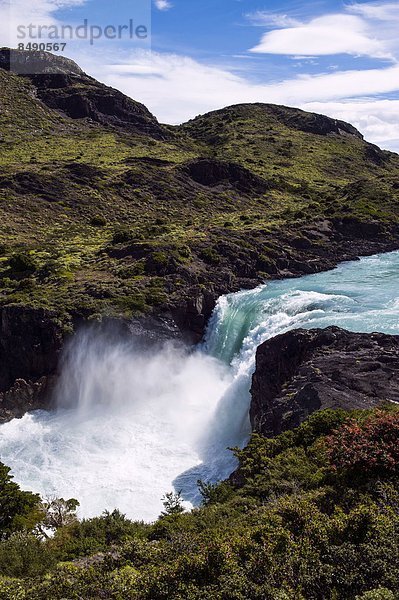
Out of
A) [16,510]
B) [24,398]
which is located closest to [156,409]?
[24,398]

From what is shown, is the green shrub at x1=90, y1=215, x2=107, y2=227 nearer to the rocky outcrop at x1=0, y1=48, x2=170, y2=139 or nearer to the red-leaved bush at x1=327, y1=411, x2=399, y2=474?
the red-leaved bush at x1=327, y1=411, x2=399, y2=474

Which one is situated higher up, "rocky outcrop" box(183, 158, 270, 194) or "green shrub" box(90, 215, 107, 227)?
"rocky outcrop" box(183, 158, 270, 194)

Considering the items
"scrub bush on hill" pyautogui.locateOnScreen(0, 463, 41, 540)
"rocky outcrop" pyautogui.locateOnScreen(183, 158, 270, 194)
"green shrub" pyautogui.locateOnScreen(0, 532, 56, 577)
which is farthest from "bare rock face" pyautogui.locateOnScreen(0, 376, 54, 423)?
"rocky outcrop" pyautogui.locateOnScreen(183, 158, 270, 194)

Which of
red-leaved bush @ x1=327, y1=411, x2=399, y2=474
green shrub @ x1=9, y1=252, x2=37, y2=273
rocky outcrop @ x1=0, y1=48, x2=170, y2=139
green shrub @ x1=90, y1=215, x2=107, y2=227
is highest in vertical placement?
rocky outcrop @ x1=0, y1=48, x2=170, y2=139

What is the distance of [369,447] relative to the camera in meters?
13.9

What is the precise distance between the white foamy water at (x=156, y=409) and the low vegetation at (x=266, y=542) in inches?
287

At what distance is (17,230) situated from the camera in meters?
56.7

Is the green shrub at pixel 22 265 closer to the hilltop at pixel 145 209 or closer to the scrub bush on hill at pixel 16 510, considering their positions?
the hilltop at pixel 145 209

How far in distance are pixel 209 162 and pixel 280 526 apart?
3038 inches

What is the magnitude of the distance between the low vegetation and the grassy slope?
2320 centimetres

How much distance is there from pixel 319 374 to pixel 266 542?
12.0 m

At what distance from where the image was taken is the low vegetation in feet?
32.9

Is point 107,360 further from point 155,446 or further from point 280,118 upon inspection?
point 280,118

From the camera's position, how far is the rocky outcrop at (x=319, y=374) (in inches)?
798
